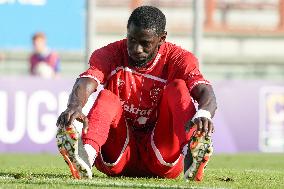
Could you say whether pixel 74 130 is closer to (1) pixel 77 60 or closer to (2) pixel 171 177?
(2) pixel 171 177

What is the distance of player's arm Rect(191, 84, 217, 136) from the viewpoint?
7770 mm

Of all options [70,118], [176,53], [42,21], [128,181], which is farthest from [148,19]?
[42,21]

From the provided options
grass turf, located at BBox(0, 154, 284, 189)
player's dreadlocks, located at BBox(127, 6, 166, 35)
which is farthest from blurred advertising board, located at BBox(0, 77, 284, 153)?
player's dreadlocks, located at BBox(127, 6, 166, 35)

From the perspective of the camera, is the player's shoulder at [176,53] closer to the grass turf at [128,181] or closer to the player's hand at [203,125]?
the player's hand at [203,125]

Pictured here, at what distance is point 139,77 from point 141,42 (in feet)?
1.52

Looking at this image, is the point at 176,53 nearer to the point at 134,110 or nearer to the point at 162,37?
the point at 162,37

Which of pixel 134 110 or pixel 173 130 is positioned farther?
pixel 134 110

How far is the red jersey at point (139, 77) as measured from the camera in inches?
336

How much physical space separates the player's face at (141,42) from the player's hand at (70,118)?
68cm

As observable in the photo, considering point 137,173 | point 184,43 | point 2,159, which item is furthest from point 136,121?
point 184,43

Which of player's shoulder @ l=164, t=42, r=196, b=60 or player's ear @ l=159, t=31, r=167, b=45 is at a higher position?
player's ear @ l=159, t=31, r=167, b=45

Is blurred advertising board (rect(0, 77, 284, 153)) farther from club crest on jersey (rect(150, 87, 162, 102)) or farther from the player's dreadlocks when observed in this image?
the player's dreadlocks

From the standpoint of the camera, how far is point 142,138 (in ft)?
28.4

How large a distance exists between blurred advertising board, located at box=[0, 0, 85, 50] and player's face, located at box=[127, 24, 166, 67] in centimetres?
857
